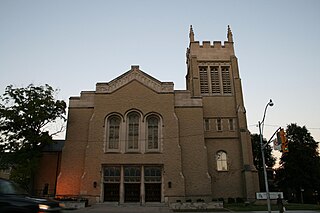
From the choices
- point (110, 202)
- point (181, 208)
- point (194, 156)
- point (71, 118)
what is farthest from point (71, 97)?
point (181, 208)

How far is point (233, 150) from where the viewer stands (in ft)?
123

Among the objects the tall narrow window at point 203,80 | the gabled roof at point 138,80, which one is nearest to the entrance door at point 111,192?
the gabled roof at point 138,80

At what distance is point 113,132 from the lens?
35438 mm

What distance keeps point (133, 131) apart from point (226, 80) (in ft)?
53.3

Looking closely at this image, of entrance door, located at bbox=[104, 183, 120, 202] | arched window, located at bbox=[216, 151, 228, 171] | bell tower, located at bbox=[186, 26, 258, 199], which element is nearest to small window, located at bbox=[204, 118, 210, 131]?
bell tower, located at bbox=[186, 26, 258, 199]

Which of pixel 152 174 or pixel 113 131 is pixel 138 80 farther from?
pixel 152 174

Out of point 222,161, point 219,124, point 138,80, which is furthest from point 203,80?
point 222,161

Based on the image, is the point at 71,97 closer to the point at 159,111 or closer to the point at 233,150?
the point at 159,111

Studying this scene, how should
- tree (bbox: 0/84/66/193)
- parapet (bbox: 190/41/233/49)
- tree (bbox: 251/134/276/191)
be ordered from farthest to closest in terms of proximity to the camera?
tree (bbox: 251/134/276/191) → parapet (bbox: 190/41/233/49) → tree (bbox: 0/84/66/193)

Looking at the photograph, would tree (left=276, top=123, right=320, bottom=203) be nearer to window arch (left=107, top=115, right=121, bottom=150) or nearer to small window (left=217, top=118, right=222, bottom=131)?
small window (left=217, top=118, right=222, bottom=131)

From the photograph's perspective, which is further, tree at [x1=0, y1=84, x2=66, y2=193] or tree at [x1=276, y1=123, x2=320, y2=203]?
tree at [x1=276, y1=123, x2=320, y2=203]

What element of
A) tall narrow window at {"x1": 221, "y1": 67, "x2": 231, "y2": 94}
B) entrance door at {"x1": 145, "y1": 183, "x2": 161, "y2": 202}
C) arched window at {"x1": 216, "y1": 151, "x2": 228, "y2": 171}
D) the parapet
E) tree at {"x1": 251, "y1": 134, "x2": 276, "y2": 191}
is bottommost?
entrance door at {"x1": 145, "y1": 183, "x2": 161, "y2": 202}

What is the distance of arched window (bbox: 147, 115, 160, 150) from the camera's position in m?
34.8

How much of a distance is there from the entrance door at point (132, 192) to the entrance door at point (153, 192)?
1.09 meters
